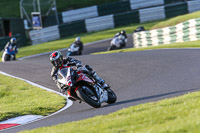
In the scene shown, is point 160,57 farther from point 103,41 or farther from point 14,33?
point 14,33

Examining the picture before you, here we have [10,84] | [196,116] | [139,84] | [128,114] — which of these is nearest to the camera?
[196,116]

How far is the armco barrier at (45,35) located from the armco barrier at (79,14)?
2.09m

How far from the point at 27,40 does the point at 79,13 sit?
190 inches

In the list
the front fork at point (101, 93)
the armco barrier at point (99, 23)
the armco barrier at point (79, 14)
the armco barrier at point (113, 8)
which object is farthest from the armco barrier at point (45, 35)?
the front fork at point (101, 93)

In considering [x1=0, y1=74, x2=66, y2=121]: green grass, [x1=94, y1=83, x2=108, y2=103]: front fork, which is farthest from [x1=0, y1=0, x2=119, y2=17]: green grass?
[x1=94, y1=83, x2=108, y2=103]: front fork

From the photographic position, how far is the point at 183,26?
69.0 ft

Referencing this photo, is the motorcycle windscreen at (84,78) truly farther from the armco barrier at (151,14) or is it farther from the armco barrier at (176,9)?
the armco barrier at (151,14)

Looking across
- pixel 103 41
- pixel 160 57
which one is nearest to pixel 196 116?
pixel 160 57

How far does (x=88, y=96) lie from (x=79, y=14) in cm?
2682

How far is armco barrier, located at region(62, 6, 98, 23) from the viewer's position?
35344mm

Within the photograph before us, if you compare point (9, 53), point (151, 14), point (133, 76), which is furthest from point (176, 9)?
point (133, 76)

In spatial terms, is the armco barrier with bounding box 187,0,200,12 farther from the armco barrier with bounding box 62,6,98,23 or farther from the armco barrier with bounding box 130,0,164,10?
the armco barrier with bounding box 62,6,98,23

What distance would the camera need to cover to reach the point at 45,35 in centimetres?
3353

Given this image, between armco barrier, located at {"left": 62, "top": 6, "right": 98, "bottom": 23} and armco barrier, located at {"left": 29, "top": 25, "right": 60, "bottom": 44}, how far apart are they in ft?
6.86
